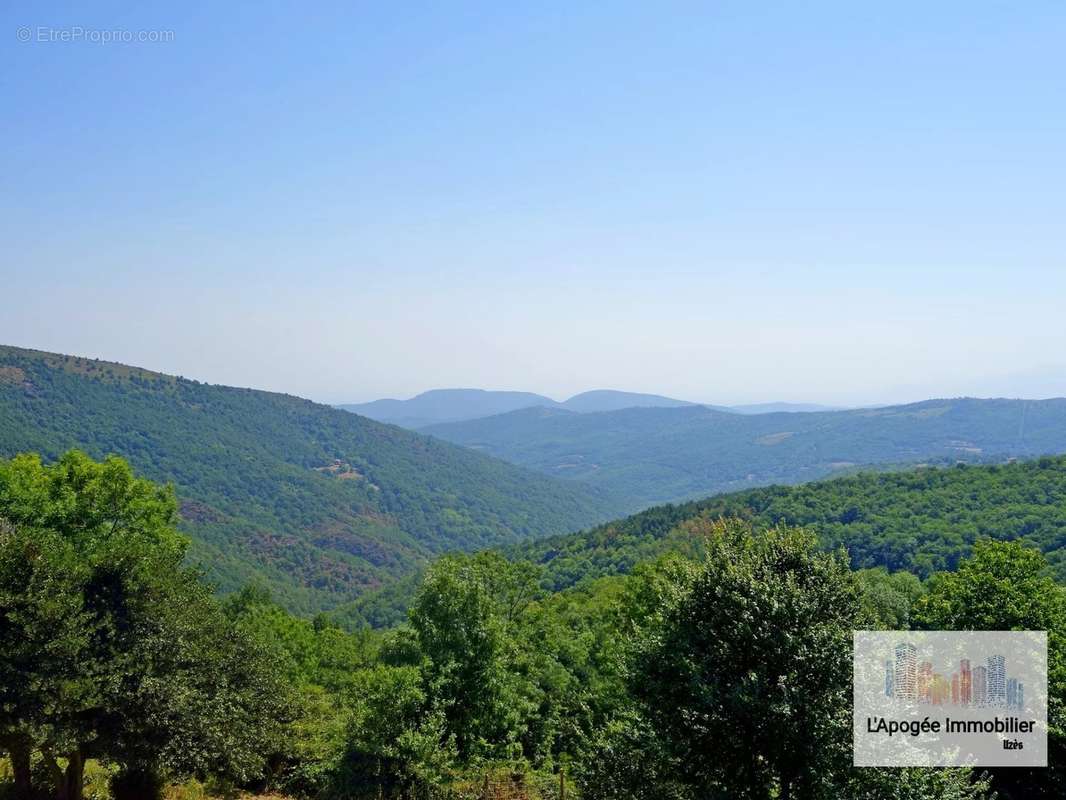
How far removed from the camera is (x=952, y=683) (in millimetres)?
19016

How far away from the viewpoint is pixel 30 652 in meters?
16.8

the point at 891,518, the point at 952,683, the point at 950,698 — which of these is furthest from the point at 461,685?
the point at 891,518

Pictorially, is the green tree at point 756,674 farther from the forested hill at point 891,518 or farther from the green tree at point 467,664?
the forested hill at point 891,518

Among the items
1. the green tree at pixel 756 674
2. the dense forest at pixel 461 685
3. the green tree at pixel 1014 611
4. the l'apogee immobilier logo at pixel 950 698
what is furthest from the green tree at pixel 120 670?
the green tree at pixel 1014 611

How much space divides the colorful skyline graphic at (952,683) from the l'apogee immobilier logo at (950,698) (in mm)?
28

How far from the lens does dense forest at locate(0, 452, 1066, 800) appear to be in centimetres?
1412

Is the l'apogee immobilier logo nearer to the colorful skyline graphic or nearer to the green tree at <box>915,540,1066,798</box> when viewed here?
the colorful skyline graphic

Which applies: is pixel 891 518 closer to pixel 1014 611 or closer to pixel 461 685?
pixel 1014 611

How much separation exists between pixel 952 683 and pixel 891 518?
103818 mm

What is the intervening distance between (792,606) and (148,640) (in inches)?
692

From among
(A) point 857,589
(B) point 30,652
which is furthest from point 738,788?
(B) point 30,652

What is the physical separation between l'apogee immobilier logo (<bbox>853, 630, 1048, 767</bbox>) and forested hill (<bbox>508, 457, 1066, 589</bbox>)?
53.6 metres

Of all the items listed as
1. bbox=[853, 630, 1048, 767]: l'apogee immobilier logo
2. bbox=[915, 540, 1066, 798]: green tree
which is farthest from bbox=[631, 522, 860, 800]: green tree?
bbox=[915, 540, 1066, 798]: green tree

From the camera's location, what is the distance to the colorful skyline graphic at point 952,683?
15.3 meters
